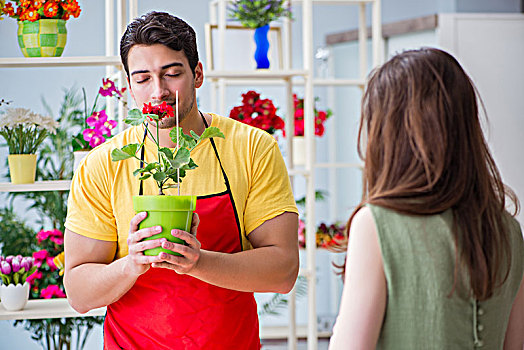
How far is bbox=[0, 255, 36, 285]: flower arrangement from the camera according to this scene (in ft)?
9.24

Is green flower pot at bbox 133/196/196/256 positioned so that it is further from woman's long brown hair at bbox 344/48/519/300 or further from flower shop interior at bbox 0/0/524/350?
flower shop interior at bbox 0/0/524/350

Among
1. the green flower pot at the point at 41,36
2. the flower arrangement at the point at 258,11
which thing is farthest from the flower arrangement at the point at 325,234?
the green flower pot at the point at 41,36

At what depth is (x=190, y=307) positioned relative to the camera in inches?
64.9

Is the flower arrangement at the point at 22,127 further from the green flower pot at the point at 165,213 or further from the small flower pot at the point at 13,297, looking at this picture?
the green flower pot at the point at 165,213

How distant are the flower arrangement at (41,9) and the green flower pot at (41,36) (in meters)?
0.02

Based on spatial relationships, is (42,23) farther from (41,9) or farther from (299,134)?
(299,134)

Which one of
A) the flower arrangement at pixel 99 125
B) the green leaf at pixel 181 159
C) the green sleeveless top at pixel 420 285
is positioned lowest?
the green sleeveless top at pixel 420 285

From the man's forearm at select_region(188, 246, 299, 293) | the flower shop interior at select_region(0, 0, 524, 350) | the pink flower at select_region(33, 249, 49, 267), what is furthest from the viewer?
the flower shop interior at select_region(0, 0, 524, 350)

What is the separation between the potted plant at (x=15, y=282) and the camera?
2764mm

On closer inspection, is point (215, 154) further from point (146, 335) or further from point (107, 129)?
point (107, 129)

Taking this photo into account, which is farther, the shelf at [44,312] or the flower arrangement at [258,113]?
the flower arrangement at [258,113]

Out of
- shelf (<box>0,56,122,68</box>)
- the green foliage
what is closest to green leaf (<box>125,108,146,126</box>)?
shelf (<box>0,56,122,68</box>)

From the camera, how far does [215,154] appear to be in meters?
1.71

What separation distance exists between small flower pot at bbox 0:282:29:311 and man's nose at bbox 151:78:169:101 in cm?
152
